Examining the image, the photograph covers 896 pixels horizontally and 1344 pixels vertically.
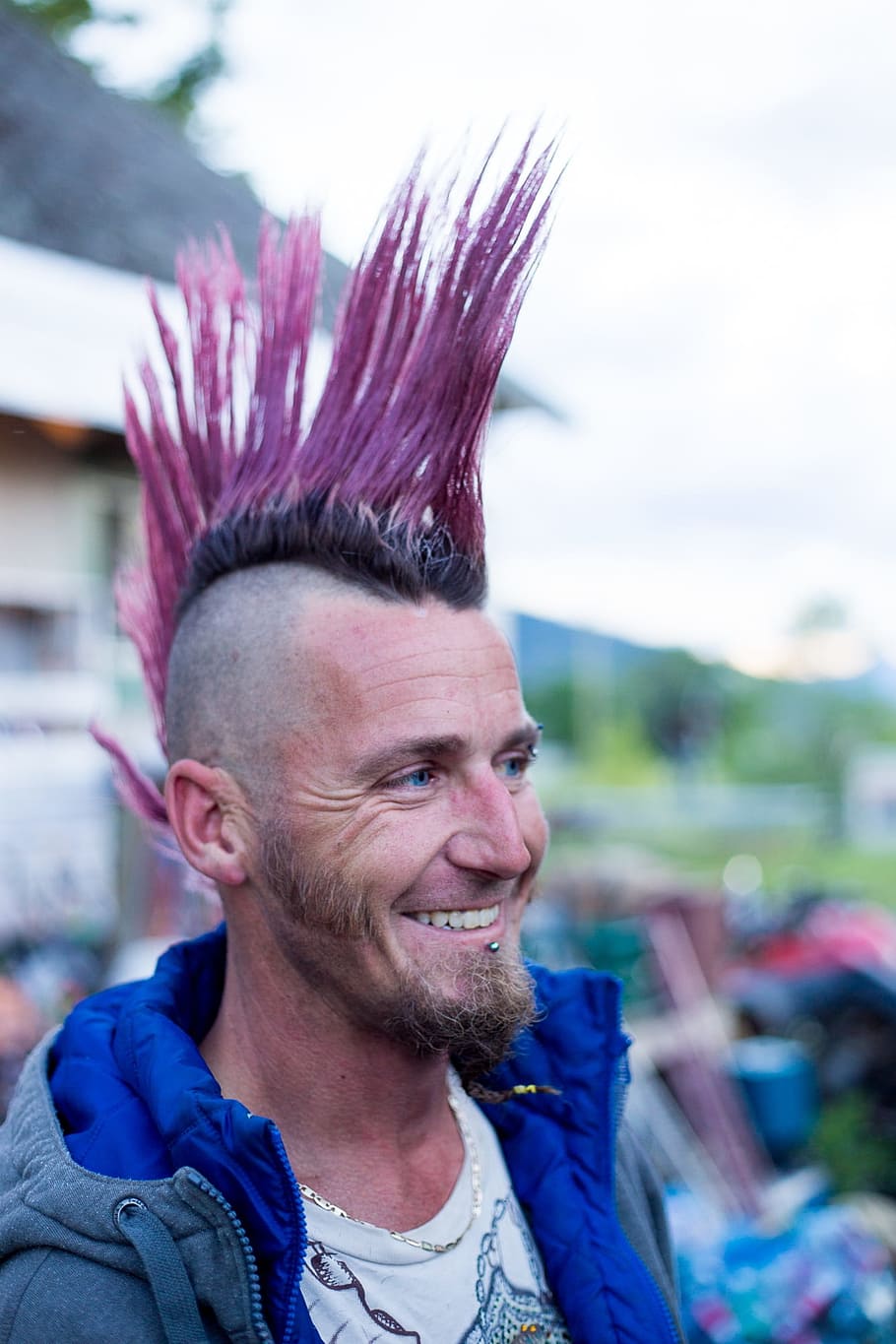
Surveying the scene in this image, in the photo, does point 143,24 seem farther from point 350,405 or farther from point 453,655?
point 453,655

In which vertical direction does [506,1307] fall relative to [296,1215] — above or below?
below

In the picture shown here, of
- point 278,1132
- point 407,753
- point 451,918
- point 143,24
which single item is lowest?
point 278,1132

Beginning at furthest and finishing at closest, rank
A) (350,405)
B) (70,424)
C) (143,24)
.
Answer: (143,24) → (70,424) → (350,405)

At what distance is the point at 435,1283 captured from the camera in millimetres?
1357

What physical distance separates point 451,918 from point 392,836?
120mm

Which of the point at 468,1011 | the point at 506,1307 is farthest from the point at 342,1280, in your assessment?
the point at 468,1011

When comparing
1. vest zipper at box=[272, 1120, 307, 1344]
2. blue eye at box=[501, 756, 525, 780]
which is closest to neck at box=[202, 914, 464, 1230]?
vest zipper at box=[272, 1120, 307, 1344]

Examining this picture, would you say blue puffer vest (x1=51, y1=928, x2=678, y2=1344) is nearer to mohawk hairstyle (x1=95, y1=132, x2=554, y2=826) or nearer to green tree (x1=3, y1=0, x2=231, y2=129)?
mohawk hairstyle (x1=95, y1=132, x2=554, y2=826)

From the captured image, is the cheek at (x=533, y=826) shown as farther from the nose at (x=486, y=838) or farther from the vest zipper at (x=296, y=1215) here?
the vest zipper at (x=296, y=1215)

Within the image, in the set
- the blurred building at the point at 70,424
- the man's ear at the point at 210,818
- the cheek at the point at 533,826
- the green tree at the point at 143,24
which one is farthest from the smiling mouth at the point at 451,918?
the green tree at the point at 143,24

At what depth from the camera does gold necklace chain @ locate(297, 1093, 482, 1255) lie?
1.38m

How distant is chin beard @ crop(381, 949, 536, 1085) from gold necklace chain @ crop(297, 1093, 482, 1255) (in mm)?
200

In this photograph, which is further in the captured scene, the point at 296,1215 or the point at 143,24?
the point at 143,24

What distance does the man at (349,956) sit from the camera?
118 cm
